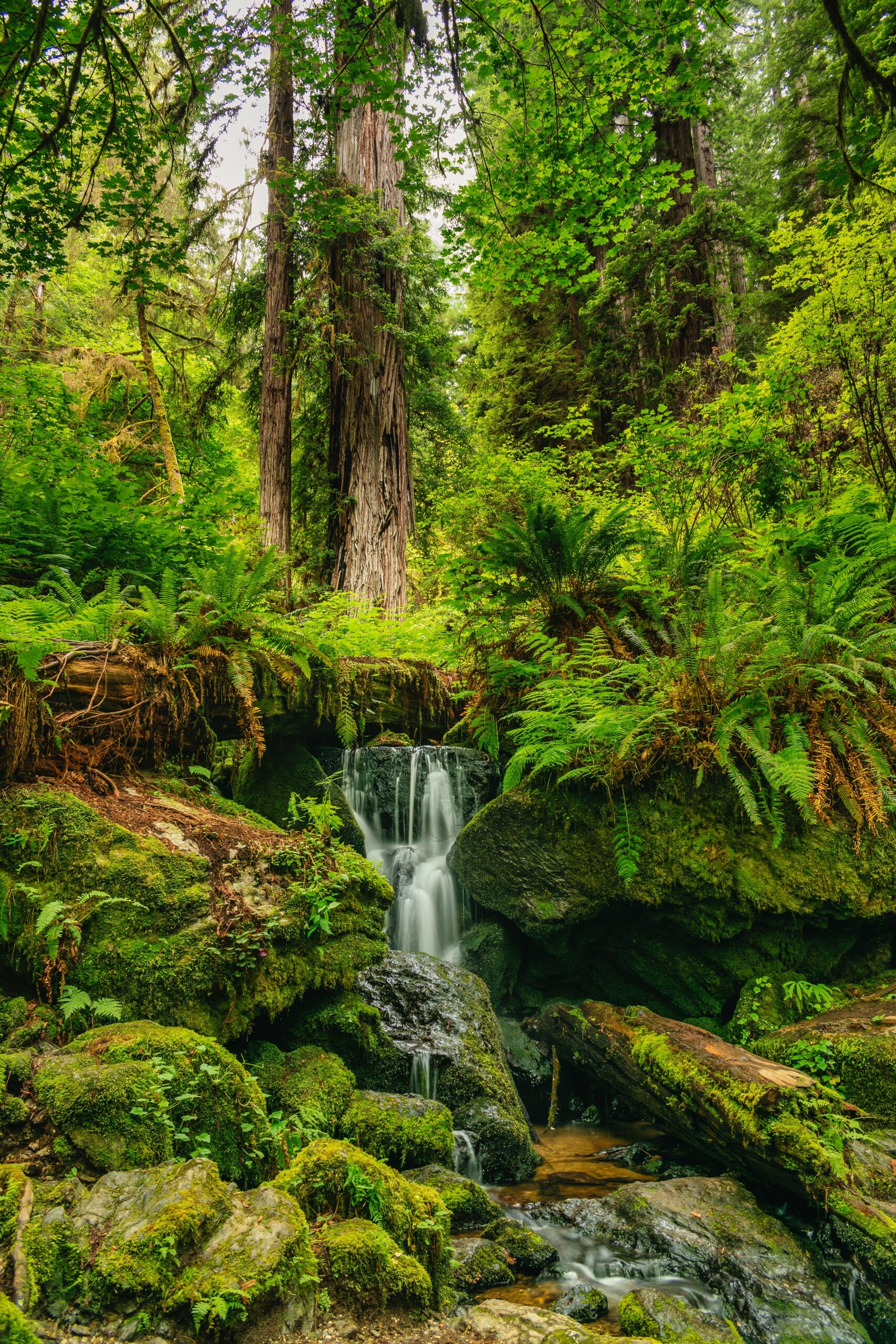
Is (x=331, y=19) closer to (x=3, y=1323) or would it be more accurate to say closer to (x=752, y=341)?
(x=3, y=1323)

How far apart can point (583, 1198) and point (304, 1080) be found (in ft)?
5.94

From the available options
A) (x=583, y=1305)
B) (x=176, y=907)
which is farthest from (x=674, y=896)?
(x=176, y=907)

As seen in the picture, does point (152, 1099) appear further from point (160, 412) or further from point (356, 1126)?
point (160, 412)

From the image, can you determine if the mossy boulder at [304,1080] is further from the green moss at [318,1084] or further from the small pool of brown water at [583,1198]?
the small pool of brown water at [583,1198]

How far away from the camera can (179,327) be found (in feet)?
33.4

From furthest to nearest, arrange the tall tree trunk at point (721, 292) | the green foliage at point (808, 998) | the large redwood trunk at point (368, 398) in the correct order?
the tall tree trunk at point (721, 292)
the large redwood trunk at point (368, 398)
the green foliage at point (808, 998)

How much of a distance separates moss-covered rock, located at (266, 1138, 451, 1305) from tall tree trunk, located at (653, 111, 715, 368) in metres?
12.8

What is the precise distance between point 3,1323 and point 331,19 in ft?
23.3

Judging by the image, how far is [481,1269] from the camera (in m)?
2.72

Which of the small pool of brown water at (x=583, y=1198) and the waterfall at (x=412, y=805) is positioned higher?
the waterfall at (x=412, y=805)

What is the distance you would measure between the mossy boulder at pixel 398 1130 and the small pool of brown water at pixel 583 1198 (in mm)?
640

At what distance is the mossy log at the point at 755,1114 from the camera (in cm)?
286

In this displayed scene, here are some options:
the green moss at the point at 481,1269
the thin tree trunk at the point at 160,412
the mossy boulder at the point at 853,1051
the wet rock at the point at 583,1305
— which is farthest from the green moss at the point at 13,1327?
the thin tree trunk at the point at 160,412

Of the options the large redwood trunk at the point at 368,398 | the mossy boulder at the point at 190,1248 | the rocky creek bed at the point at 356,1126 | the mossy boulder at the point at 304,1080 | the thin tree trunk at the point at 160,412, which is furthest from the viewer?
the large redwood trunk at the point at 368,398
